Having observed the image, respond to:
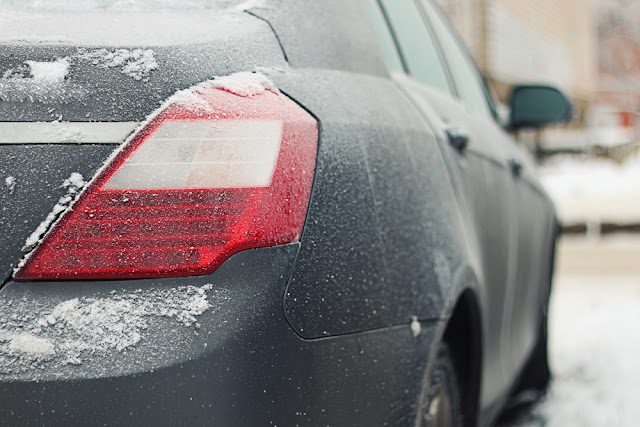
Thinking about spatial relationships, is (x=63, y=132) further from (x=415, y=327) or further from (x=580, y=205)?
(x=580, y=205)

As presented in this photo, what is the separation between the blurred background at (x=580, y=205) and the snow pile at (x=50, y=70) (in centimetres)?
282

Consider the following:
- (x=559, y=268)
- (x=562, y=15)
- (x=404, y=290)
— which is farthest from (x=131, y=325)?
(x=562, y=15)

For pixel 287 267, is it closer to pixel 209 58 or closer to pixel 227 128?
pixel 227 128

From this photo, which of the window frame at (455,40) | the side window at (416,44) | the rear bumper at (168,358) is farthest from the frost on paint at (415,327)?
the window frame at (455,40)

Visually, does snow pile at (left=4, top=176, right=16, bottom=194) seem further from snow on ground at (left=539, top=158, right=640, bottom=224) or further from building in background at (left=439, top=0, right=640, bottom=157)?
building in background at (left=439, top=0, right=640, bottom=157)

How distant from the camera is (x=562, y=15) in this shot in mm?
35000

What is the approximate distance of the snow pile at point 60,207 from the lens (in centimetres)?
146

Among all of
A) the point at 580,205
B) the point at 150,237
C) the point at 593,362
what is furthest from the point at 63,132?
the point at 580,205

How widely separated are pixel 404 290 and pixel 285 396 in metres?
0.39

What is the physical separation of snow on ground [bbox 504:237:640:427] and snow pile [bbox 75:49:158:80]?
271cm

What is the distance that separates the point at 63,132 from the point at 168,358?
0.39 metres

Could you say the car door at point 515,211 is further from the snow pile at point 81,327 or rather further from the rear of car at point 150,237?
the snow pile at point 81,327

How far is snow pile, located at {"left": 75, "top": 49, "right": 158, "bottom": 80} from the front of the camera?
1551 millimetres

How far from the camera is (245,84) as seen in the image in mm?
1623
